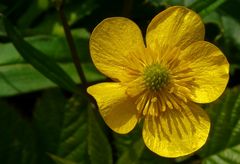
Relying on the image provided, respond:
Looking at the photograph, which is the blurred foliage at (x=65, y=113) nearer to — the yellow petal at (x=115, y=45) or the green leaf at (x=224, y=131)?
the green leaf at (x=224, y=131)

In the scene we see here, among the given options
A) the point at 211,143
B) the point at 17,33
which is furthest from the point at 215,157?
the point at 17,33

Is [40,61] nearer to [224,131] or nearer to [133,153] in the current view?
[133,153]

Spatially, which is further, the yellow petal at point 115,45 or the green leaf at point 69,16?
the green leaf at point 69,16

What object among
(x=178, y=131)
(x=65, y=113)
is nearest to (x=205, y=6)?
(x=178, y=131)

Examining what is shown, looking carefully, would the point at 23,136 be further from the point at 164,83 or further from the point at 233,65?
the point at 233,65

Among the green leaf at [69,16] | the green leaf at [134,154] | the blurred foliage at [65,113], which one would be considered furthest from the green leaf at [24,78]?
the green leaf at [134,154]

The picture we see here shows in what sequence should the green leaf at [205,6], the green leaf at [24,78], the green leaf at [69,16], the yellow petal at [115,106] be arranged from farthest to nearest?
1. the green leaf at [69,16]
2. the green leaf at [24,78]
3. the green leaf at [205,6]
4. the yellow petal at [115,106]
